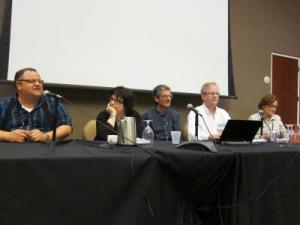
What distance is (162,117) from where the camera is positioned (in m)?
3.52

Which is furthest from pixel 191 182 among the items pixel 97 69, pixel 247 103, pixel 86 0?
pixel 247 103

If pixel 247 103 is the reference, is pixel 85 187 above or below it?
below

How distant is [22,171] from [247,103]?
4364 millimetres

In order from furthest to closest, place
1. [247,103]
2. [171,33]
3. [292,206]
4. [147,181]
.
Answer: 1. [247,103]
2. [171,33]
3. [292,206]
4. [147,181]

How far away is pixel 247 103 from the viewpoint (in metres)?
5.24

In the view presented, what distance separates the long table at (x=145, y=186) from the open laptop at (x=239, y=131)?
0.29 meters

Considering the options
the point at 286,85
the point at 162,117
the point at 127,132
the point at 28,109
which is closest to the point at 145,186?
the point at 127,132

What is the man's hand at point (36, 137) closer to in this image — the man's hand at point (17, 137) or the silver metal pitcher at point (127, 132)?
the man's hand at point (17, 137)

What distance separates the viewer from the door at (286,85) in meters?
5.59

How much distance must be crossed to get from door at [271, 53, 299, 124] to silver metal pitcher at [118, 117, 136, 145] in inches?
162

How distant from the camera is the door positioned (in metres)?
5.59

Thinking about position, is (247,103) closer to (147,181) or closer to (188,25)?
(188,25)

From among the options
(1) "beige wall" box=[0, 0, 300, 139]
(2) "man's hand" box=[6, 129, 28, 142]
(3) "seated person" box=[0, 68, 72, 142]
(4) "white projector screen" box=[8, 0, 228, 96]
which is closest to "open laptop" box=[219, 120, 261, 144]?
(3) "seated person" box=[0, 68, 72, 142]

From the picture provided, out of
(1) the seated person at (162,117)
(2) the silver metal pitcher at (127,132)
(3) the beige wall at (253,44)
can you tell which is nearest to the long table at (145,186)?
(2) the silver metal pitcher at (127,132)
